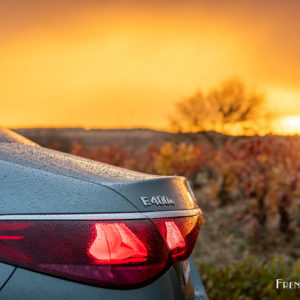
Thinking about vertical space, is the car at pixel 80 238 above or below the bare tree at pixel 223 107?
above

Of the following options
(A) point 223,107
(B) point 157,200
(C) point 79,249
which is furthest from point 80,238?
(A) point 223,107

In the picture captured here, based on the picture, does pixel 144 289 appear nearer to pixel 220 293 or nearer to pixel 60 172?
pixel 60 172

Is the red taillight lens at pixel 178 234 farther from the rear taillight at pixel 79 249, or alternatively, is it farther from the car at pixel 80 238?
the rear taillight at pixel 79 249

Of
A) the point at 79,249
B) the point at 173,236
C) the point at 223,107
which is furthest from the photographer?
the point at 223,107

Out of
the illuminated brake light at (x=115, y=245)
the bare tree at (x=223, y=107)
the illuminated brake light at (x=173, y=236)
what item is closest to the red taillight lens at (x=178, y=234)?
the illuminated brake light at (x=173, y=236)

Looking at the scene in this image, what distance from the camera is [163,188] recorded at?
177 cm

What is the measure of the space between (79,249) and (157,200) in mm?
319

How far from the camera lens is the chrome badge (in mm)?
1614

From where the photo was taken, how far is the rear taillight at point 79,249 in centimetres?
147

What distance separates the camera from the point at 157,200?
5.48 feet

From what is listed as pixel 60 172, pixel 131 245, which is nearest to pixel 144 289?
pixel 131 245

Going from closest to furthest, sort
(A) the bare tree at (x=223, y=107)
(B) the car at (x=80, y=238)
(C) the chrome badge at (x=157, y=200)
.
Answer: (B) the car at (x=80, y=238)
(C) the chrome badge at (x=157, y=200)
(A) the bare tree at (x=223, y=107)

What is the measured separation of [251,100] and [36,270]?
77.0ft

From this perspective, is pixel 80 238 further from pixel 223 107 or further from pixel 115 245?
pixel 223 107
